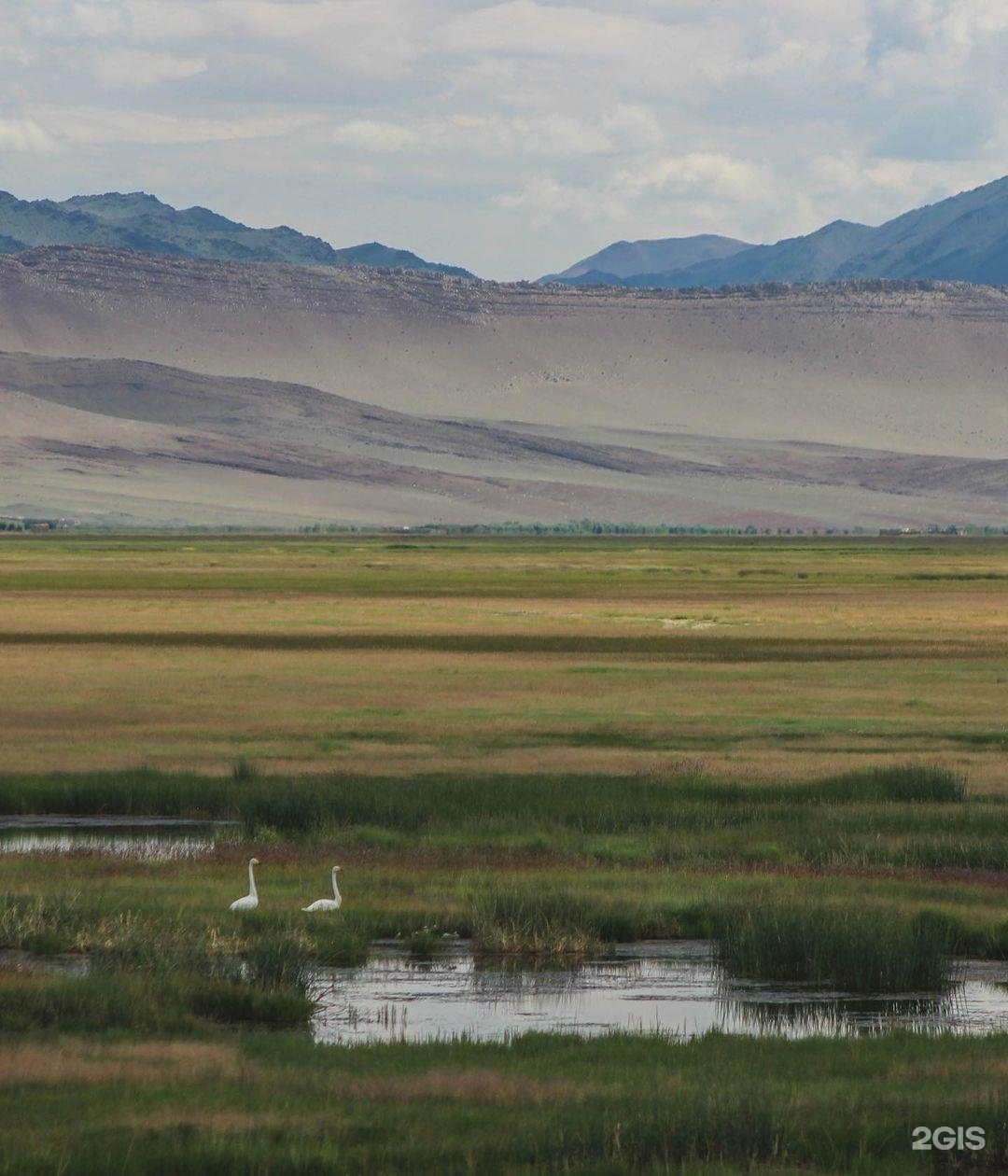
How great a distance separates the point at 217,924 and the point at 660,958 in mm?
3645

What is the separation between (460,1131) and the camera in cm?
1150

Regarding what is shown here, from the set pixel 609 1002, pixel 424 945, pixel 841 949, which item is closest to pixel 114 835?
pixel 424 945

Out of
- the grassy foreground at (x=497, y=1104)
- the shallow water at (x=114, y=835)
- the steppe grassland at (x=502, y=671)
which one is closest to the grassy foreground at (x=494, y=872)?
the grassy foreground at (x=497, y=1104)

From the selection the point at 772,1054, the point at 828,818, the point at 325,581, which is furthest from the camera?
the point at 325,581

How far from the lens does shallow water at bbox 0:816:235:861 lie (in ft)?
72.0

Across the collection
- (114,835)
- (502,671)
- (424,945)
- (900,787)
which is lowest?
(502,671)

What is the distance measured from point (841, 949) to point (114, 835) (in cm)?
1014

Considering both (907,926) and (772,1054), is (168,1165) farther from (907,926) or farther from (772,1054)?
(907,926)

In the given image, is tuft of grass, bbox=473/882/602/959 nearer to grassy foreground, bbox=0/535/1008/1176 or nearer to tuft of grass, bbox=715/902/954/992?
grassy foreground, bbox=0/535/1008/1176

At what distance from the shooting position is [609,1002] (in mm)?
15578

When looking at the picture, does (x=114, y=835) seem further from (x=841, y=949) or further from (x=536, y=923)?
(x=841, y=949)

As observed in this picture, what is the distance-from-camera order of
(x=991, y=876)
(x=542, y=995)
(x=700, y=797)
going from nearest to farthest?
(x=542, y=995)
(x=991, y=876)
(x=700, y=797)

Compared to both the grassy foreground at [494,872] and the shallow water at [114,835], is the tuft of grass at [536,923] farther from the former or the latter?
the shallow water at [114,835]

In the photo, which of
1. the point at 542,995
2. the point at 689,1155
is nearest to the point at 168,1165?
the point at 689,1155
